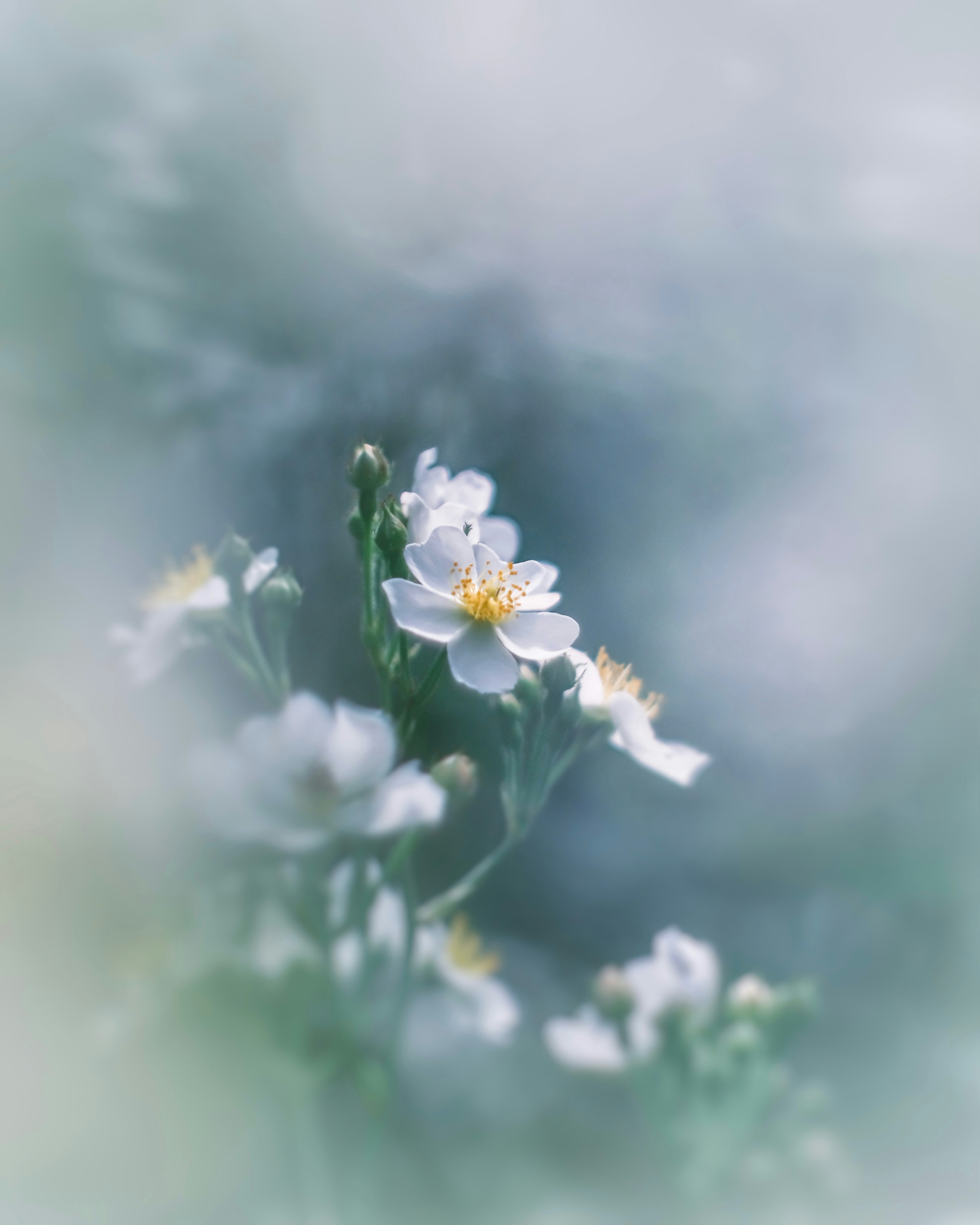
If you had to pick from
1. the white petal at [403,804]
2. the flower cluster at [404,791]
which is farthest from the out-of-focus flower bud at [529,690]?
the white petal at [403,804]

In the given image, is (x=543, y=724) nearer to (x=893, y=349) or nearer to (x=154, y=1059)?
(x=154, y=1059)

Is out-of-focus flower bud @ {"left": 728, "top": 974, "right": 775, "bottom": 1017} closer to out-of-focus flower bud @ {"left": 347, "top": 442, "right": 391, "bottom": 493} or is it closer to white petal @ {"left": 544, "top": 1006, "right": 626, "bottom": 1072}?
white petal @ {"left": 544, "top": 1006, "right": 626, "bottom": 1072}

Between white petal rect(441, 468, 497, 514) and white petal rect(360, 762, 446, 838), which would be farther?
white petal rect(441, 468, 497, 514)

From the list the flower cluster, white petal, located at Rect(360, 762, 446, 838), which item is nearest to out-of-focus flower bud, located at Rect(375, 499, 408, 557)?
the flower cluster

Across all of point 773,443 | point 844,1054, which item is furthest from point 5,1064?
point 773,443

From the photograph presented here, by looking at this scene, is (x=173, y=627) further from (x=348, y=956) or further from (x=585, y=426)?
(x=585, y=426)

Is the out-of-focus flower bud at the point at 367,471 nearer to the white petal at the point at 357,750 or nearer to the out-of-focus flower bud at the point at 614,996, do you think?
the white petal at the point at 357,750
